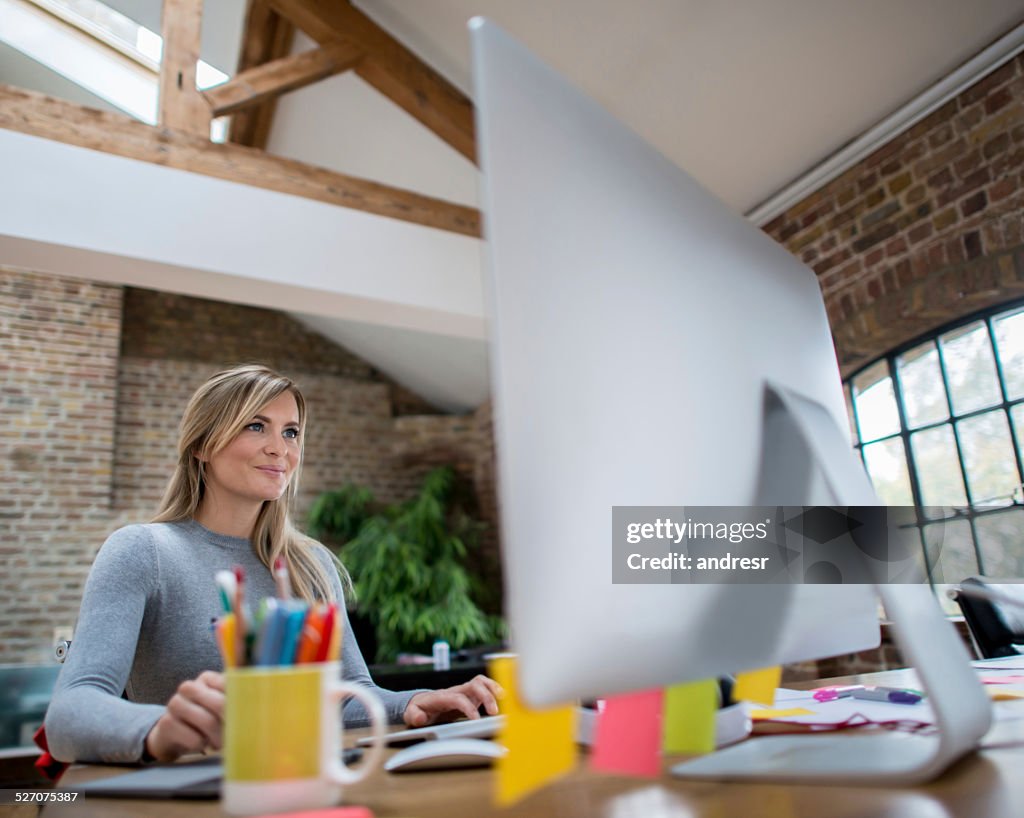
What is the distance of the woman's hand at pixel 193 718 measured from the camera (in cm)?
70

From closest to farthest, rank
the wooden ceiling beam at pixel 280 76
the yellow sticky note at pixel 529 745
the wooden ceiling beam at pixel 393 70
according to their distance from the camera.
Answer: the yellow sticky note at pixel 529 745, the wooden ceiling beam at pixel 280 76, the wooden ceiling beam at pixel 393 70

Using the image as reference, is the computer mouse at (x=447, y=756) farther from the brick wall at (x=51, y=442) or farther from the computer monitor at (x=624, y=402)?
the brick wall at (x=51, y=442)

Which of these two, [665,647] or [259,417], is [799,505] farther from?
[259,417]

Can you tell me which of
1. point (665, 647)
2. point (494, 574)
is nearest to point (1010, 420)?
point (665, 647)

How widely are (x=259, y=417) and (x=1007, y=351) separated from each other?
10.8 feet

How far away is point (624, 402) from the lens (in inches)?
21.0

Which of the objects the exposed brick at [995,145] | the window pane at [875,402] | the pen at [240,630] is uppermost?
the exposed brick at [995,145]

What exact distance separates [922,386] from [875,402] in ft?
0.92

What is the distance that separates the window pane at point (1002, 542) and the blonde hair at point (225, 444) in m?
3.02

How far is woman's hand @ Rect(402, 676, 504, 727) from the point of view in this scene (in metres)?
1.03

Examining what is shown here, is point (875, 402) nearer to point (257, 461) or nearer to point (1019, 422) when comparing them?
point (1019, 422)

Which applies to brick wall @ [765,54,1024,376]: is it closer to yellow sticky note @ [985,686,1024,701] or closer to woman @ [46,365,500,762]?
yellow sticky note @ [985,686,1024,701]

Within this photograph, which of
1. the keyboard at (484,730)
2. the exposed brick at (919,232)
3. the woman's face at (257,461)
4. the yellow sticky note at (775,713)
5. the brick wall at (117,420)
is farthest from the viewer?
the brick wall at (117,420)

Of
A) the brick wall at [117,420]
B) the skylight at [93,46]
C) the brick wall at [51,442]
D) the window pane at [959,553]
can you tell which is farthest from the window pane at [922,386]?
the brick wall at [51,442]
